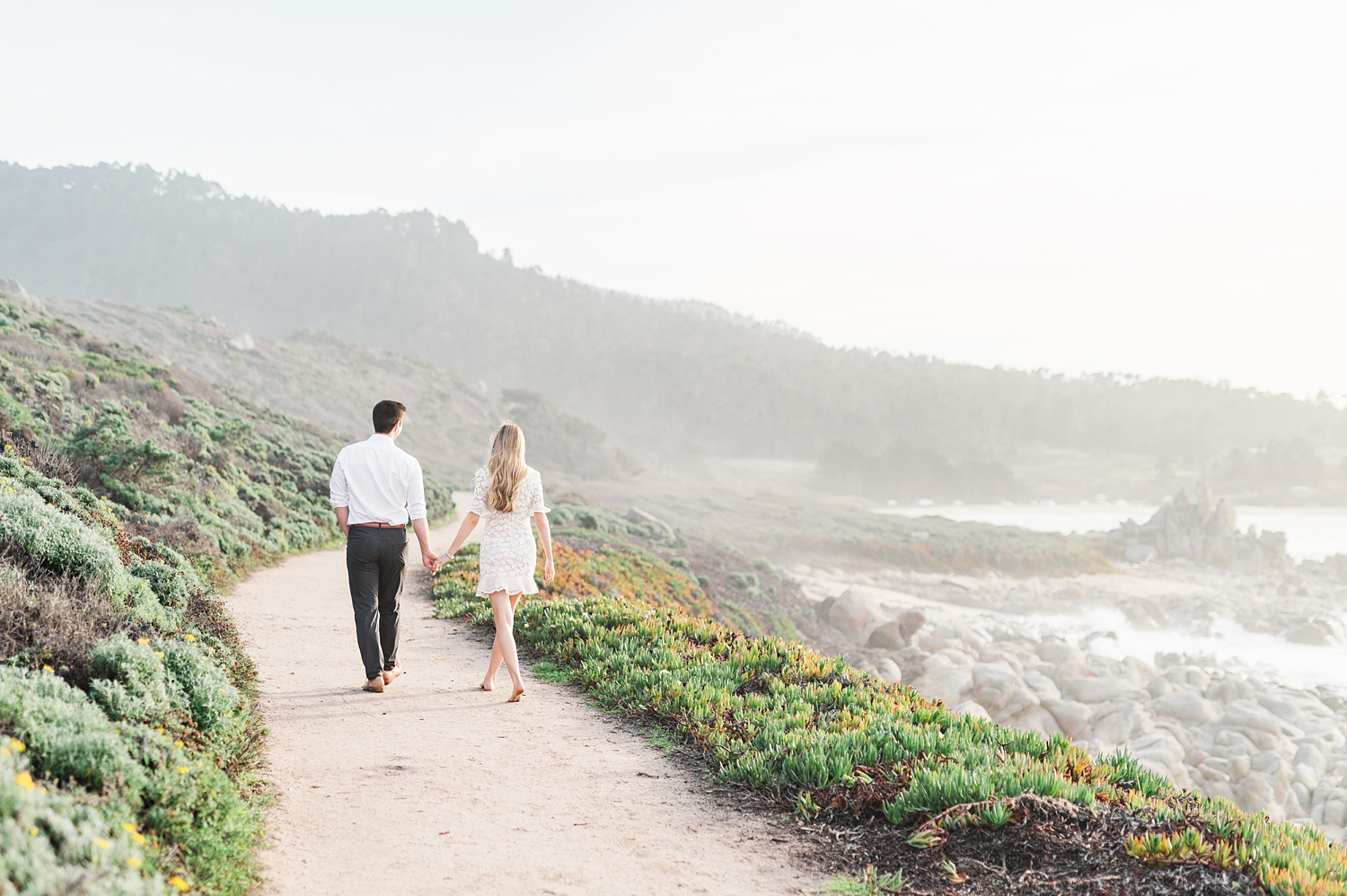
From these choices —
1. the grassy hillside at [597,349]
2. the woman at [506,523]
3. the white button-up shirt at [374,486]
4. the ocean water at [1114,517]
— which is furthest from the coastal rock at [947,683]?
the grassy hillside at [597,349]

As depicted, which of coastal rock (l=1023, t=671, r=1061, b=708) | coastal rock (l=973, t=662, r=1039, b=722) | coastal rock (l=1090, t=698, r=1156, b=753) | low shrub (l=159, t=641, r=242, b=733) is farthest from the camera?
coastal rock (l=1023, t=671, r=1061, b=708)

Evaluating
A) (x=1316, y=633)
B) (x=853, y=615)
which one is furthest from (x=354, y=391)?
(x=1316, y=633)

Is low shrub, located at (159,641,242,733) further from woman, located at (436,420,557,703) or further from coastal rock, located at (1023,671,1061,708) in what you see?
coastal rock, located at (1023,671,1061,708)

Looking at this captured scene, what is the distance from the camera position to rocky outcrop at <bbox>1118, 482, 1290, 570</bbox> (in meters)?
47.0

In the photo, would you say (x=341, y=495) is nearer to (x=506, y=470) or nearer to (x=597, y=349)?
(x=506, y=470)

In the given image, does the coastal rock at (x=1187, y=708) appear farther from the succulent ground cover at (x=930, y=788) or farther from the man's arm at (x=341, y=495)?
the man's arm at (x=341, y=495)

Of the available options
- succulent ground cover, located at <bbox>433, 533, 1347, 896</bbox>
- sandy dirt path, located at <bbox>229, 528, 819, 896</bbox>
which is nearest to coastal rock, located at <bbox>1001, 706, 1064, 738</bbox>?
succulent ground cover, located at <bbox>433, 533, 1347, 896</bbox>

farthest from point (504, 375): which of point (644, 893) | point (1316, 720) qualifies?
point (644, 893)

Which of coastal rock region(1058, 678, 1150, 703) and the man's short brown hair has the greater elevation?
the man's short brown hair

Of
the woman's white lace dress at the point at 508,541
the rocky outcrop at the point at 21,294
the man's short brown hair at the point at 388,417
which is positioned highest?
the rocky outcrop at the point at 21,294

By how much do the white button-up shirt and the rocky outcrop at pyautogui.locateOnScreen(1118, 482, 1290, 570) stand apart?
5164cm

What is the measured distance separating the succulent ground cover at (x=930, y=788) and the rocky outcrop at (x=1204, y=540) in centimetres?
4915

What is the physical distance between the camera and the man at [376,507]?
5.97 meters

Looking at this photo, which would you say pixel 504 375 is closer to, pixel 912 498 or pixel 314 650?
pixel 912 498
